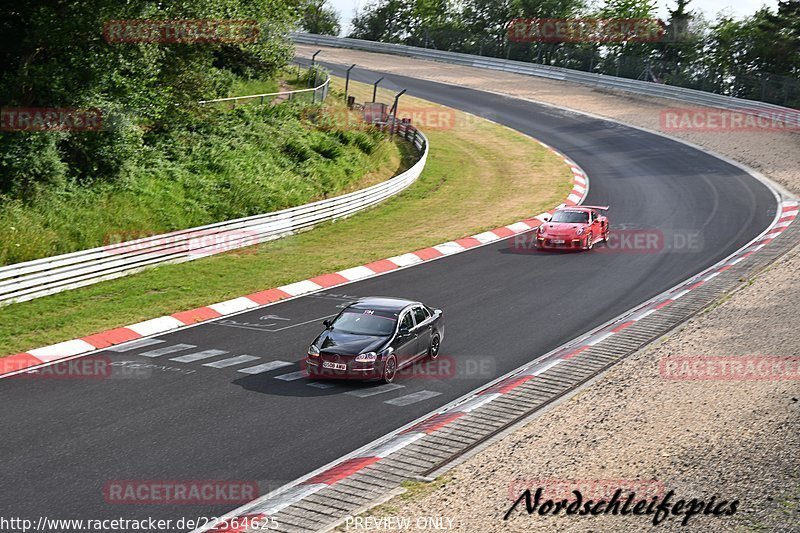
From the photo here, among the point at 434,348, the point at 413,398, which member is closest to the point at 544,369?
the point at 434,348

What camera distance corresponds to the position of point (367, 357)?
1627cm

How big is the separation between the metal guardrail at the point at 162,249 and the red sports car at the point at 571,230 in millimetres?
8571

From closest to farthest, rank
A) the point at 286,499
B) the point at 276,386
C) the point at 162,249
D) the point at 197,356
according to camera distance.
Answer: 1. the point at 286,499
2. the point at 276,386
3. the point at 197,356
4. the point at 162,249

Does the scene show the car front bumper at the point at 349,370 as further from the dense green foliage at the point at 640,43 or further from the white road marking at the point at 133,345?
the dense green foliage at the point at 640,43

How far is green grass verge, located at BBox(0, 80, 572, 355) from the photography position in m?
21.5

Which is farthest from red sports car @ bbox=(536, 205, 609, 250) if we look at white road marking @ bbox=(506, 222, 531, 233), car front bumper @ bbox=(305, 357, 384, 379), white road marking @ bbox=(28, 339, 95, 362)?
white road marking @ bbox=(28, 339, 95, 362)

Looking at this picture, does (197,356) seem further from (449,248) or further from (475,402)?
(449,248)

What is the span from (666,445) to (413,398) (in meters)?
4.87

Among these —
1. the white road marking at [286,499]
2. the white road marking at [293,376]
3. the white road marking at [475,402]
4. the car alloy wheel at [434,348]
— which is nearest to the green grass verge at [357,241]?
the white road marking at [293,376]

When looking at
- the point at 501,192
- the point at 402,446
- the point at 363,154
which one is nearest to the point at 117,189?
the point at 363,154

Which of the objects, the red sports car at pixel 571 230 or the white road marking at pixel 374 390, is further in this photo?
the red sports car at pixel 571 230

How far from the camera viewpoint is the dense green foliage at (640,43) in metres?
63.2

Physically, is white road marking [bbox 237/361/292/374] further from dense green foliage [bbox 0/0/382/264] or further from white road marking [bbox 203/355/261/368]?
dense green foliage [bbox 0/0/382/264]

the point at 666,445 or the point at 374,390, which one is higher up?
the point at 666,445
